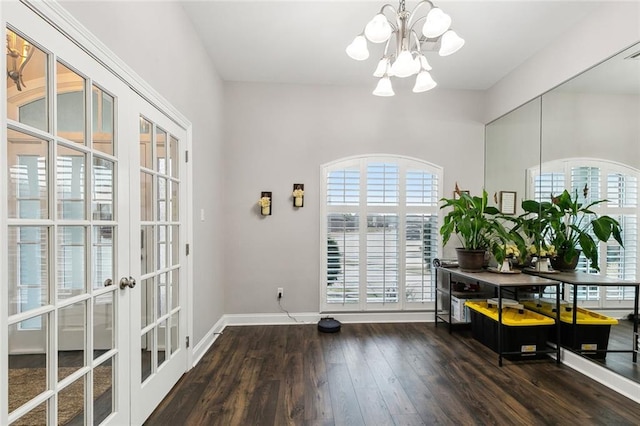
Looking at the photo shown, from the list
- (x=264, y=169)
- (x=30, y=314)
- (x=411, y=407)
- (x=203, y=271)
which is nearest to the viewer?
(x=30, y=314)

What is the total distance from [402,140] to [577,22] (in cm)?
183

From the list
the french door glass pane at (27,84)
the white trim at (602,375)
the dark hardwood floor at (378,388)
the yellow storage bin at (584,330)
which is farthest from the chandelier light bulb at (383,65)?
the white trim at (602,375)

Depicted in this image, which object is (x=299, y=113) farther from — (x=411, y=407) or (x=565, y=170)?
(x=411, y=407)

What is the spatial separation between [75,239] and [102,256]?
8.1 inches

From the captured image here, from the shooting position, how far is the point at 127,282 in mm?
1690

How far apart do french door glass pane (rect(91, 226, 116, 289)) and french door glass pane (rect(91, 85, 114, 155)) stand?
16.3 inches

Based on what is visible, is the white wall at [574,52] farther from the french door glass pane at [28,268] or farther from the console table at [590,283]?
the french door glass pane at [28,268]

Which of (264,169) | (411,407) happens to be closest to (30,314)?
(411,407)

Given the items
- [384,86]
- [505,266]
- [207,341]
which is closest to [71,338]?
[207,341]

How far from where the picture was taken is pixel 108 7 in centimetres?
149

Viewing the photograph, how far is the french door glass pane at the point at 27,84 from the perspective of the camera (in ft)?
3.45

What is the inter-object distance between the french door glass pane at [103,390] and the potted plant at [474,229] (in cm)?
307

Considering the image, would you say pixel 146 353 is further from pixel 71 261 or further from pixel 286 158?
pixel 286 158

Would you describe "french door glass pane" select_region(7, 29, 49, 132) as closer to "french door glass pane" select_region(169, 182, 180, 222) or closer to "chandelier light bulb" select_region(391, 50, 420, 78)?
"french door glass pane" select_region(169, 182, 180, 222)
